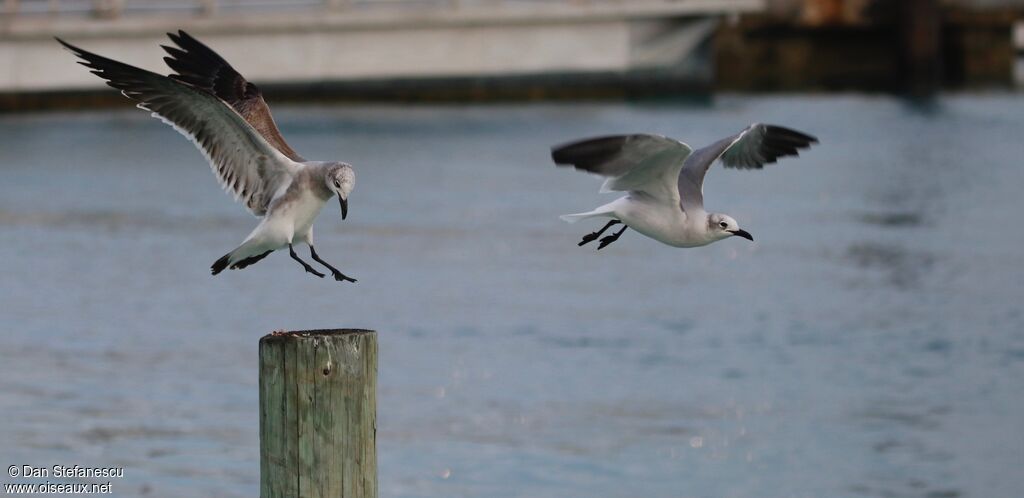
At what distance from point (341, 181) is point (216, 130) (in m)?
0.94

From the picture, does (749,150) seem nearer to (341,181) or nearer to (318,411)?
(341,181)

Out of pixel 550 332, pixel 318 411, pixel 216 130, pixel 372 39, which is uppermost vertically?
pixel 372 39

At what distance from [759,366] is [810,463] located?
116 inches

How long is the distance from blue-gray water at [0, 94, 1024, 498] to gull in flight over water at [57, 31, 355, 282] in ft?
7.95

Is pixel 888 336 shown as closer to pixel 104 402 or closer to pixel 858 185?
pixel 104 402

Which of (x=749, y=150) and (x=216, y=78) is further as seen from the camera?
(x=749, y=150)

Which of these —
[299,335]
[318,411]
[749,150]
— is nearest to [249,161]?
[299,335]

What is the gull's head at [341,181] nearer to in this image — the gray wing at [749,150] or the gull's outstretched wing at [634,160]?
the gull's outstretched wing at [634,160]

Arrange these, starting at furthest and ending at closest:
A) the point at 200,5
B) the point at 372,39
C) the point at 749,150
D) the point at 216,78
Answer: the point at 372,39
the point at 200,5
the point at 749,150
the point at 216,78

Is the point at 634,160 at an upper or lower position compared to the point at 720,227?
upper

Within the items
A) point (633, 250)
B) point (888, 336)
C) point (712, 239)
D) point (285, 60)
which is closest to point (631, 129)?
point (285, 60)

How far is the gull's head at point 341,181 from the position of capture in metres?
7.43

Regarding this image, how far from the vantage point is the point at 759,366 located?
13914 mm

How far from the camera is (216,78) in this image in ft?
28.6
